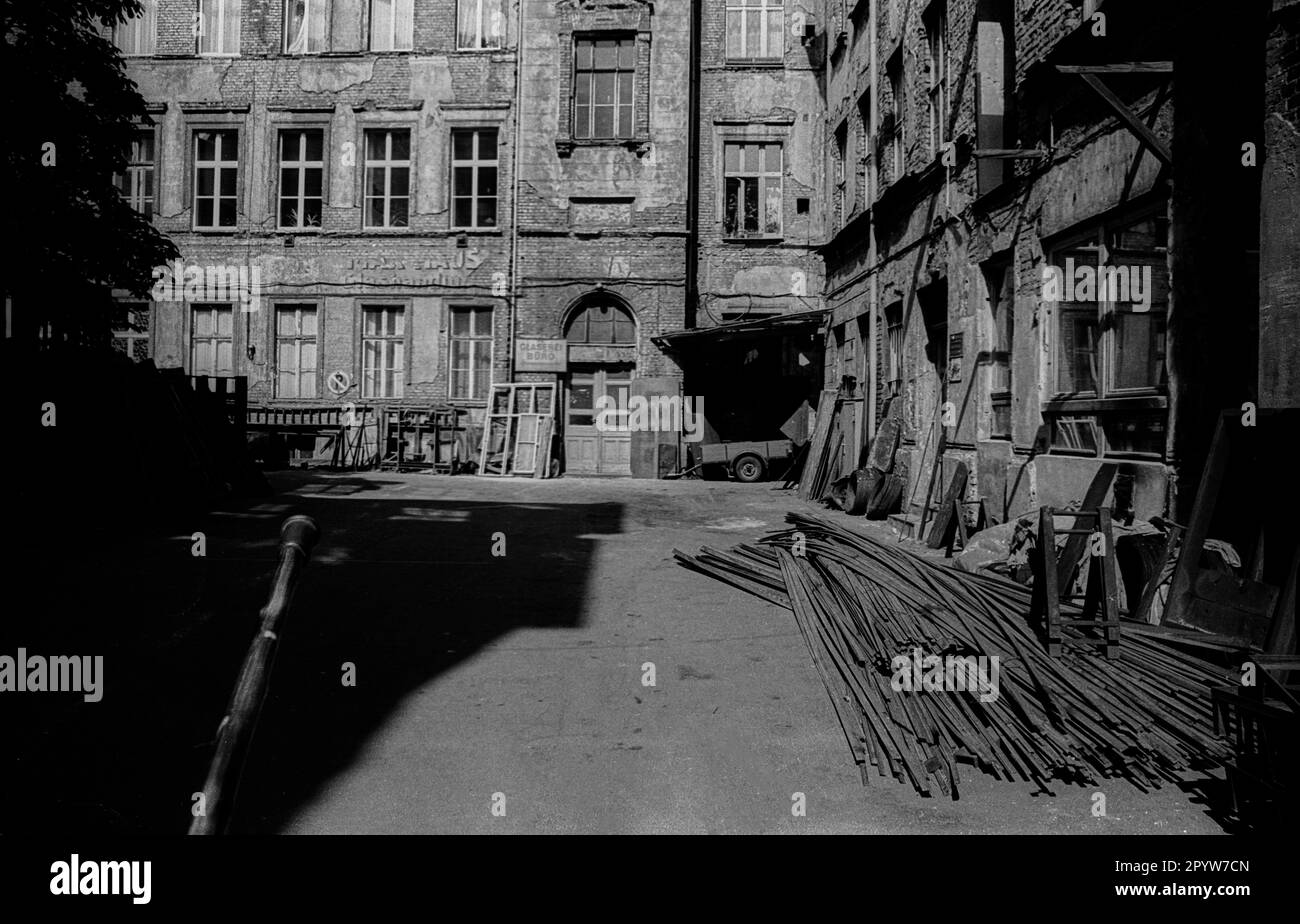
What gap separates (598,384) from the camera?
73.0 ft

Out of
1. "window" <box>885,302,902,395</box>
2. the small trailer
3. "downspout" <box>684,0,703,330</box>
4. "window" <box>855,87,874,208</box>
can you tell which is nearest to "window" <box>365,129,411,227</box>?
"downspout" <box>684,0,703,330</box>

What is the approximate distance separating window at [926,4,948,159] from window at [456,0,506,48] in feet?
43.9

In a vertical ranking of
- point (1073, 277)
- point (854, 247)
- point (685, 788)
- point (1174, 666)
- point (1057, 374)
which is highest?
point (854, 247)

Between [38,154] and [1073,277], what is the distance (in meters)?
12.2

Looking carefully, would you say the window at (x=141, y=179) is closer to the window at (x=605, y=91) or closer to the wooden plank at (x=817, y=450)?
the window at (x=605, y=91)

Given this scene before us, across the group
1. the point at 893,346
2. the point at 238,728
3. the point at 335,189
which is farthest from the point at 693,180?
the point at 238,728

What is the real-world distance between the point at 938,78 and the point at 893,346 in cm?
393

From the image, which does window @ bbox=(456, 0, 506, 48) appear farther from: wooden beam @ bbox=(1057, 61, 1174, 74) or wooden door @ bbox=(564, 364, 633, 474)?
wooden beam @ bbox=(1057, 61, 1174, 74)

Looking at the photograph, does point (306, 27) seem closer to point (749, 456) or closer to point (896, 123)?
point (749, 456)

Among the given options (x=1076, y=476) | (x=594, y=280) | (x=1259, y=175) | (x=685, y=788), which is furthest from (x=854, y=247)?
(x=685, y=788)

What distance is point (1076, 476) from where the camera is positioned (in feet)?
26.4

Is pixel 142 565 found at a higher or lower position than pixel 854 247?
lower

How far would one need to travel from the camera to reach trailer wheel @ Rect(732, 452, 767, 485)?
2075cm
